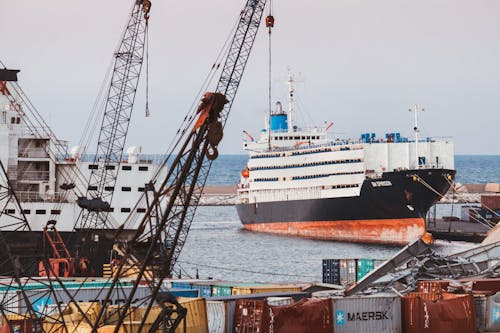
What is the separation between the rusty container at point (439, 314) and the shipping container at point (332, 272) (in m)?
23.2

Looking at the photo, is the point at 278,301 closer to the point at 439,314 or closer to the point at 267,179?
the point at 439,314

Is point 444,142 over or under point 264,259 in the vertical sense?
over

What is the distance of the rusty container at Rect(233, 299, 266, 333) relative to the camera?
40969 millimetres

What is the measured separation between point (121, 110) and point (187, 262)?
18.6 meters

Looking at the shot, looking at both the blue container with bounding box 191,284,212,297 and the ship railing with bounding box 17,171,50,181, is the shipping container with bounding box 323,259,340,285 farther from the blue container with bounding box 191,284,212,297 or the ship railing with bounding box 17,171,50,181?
the ship railing with bounding box 17,171,50,181

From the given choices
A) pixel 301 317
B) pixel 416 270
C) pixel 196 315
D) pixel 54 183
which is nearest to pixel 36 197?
pixel 54 183

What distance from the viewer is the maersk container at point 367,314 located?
43.3 m

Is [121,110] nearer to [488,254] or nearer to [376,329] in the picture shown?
[488,254]

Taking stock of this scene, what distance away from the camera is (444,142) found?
12069 cm

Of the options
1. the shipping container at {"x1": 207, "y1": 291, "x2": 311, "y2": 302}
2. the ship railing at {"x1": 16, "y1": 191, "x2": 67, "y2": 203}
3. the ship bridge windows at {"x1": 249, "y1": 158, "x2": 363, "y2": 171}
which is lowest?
the shipping container at {"x1": 207, "y1": 291, "x2": 311, "y2": 302}

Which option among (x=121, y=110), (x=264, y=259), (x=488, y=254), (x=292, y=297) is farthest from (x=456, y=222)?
(x=292, y=297)

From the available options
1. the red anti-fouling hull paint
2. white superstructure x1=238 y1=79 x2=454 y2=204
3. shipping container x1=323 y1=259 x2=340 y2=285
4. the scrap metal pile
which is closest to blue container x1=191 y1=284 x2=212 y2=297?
the scrap metal pile

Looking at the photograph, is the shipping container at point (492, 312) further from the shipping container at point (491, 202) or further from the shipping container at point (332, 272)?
the shipping container at point (491, 202)

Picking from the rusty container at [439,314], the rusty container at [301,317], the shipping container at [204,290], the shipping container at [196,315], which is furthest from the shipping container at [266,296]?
the shipping container at [204,290]
